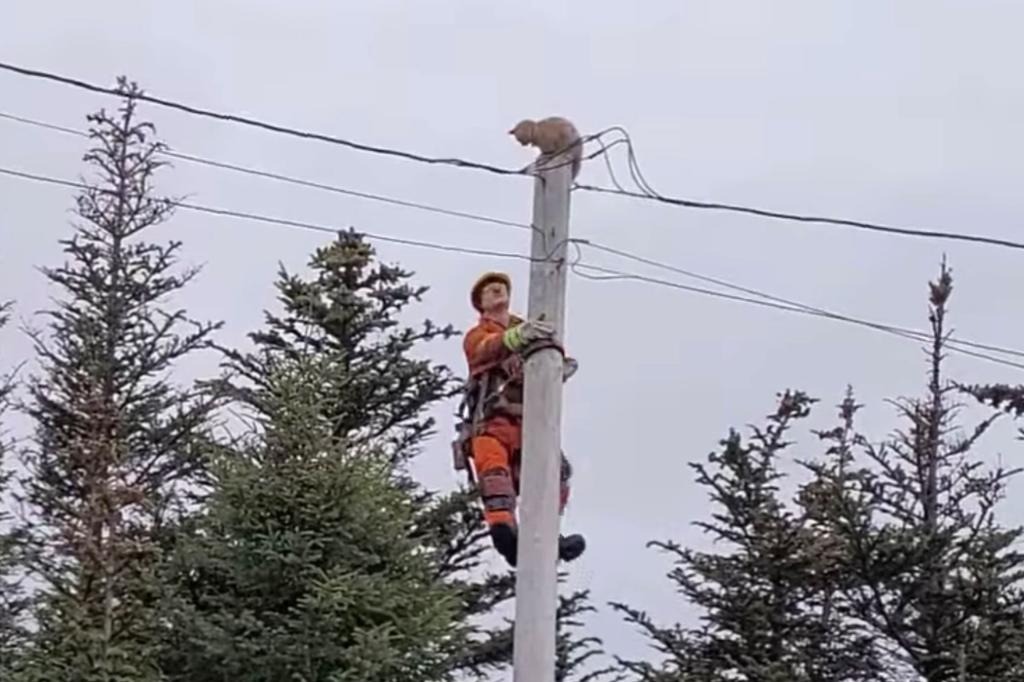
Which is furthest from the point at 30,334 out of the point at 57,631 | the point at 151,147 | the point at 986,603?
the point at 986,603

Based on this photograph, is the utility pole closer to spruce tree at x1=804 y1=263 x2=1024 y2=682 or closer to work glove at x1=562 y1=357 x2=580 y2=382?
work glove at x1=562 y1=357 x2=580 y2=382

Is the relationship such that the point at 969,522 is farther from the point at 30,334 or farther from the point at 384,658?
the point at 30,334

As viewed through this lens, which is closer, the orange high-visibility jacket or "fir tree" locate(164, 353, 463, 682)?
the orange high-visibility jacket

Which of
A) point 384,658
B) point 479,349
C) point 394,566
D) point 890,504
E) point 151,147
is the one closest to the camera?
point 479,349

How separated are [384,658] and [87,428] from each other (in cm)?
599

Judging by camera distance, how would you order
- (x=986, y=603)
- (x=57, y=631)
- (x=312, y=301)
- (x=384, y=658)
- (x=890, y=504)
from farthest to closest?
1. (x=312, y=301)
2. (x=890, y=504)
3. (x=986, y=603)
4. (x=57, y=631)
5. (x=384, y=658)

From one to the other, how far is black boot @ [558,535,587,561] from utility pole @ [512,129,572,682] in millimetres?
423

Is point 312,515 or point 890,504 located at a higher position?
point 890,504

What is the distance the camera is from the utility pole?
14.8ft

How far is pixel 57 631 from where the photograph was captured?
1083cm

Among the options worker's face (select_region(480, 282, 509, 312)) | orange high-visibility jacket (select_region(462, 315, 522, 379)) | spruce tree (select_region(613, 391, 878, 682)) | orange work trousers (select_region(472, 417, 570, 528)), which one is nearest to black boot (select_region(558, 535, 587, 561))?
orange work trousers (select_region(472, 417, 570, 528))

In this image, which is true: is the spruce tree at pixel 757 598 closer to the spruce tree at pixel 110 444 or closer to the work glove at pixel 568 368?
the spruce tree at pixel 110 444

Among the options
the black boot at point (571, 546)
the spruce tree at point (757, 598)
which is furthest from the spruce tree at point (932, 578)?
the black boot at point (571, 546)

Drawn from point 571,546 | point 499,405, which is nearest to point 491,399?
point 499,405
